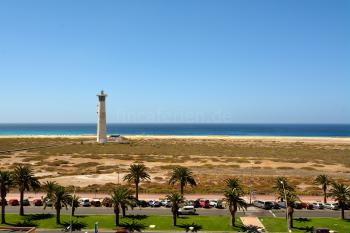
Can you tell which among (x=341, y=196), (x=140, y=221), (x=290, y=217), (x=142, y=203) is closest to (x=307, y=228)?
(x=290, y=217)

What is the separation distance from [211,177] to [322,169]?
34.3 m

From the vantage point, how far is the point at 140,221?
47.4 meters

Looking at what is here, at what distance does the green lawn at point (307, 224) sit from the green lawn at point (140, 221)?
13.2 ft

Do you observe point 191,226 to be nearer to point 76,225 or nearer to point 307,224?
point 76,225

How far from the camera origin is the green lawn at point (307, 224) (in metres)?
44.3

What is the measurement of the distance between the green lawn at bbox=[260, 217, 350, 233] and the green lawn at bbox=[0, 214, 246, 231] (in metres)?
4.02

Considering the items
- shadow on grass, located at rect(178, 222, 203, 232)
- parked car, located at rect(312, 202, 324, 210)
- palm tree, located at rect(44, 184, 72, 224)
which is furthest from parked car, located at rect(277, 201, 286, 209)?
palm tree, located at rect(44, 184, 72, 224)

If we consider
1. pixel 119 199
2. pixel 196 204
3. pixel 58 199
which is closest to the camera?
pixel 58 199

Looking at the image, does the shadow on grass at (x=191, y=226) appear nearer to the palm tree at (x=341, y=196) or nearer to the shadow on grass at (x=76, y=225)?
the shadow on grass at (x=76, y=225)

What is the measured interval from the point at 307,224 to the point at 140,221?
2200 cm

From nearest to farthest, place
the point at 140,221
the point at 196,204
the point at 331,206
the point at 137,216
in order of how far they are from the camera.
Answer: the point at 140,221 < the point at 137,216 < the point at 331,206 < the point at 196,204

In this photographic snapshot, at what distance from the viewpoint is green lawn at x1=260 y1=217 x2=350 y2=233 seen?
44312mm

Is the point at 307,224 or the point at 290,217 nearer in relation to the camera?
the point at 290,217

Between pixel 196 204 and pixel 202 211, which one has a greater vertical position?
pixel 196 204
